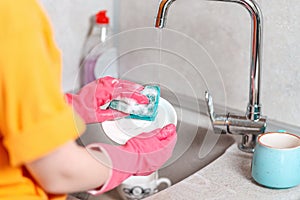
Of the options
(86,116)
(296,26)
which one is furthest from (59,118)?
(296,26)

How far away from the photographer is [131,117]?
899 mm

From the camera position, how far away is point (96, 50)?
4.17 ft

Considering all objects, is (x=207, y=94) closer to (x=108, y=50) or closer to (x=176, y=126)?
(x=176, y=126)

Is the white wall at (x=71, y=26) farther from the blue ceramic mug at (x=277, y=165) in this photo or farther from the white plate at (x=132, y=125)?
the blue ceramic mug at (x=277, y=165)

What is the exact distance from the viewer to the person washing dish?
1.71 feet

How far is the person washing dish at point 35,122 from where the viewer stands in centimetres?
52

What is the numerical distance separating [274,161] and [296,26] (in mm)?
290

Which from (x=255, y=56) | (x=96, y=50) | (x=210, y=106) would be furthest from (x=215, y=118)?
(x=96, y=50)

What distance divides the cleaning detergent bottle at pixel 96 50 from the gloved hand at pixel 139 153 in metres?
0.42

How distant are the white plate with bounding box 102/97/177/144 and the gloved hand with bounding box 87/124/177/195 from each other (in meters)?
0.02

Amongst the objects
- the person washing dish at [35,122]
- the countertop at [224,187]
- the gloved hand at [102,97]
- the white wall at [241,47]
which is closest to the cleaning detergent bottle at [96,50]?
the white wall at [241,47]

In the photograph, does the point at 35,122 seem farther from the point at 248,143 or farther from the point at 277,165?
the point at 248,143

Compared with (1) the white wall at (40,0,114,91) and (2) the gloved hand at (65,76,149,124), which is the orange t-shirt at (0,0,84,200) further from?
(1) the white wall at (40,0,114,91)

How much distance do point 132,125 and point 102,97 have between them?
0.07m
